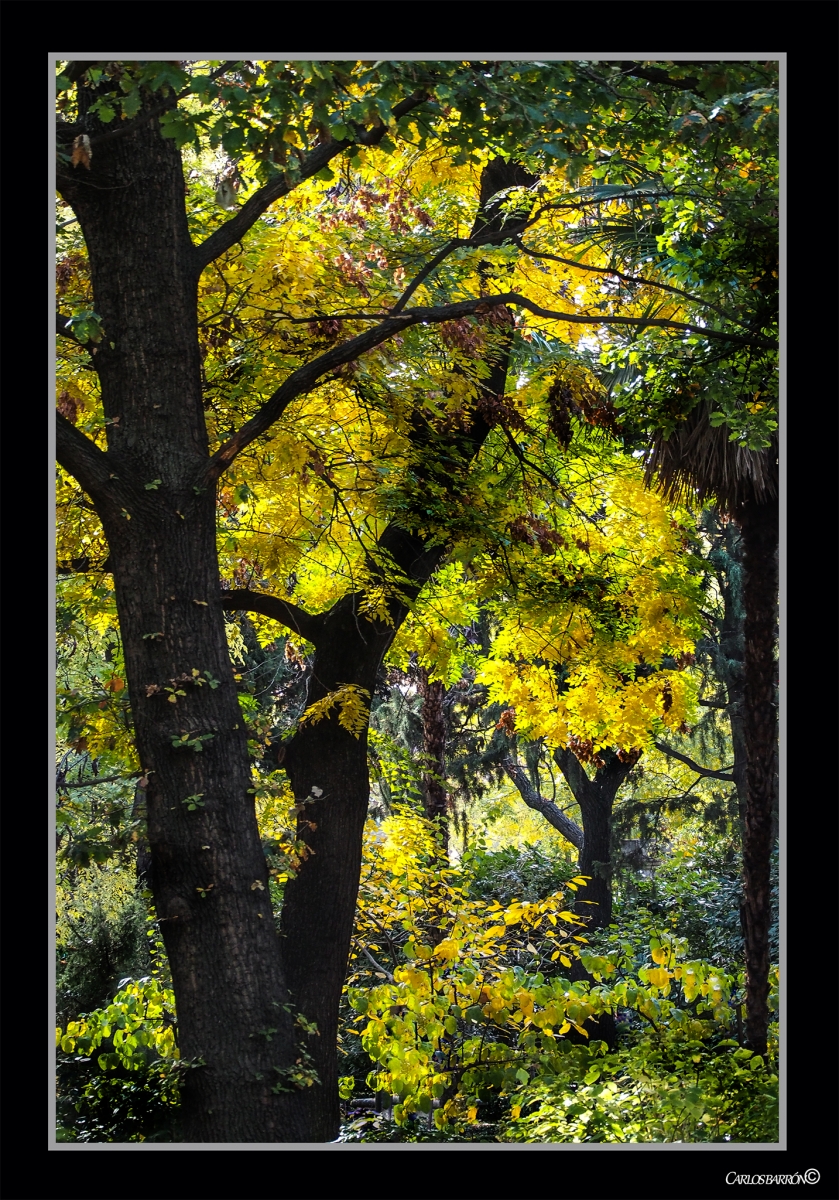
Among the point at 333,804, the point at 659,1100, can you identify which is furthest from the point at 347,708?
the point at 659,1100

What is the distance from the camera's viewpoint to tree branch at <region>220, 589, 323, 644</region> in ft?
21.0

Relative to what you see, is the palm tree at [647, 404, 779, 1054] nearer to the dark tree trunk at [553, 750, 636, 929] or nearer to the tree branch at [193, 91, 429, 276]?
the tree branch at [193, 91, 429, 276]

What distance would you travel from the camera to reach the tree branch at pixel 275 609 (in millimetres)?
6410

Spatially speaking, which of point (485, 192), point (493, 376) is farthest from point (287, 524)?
point (485, 192)

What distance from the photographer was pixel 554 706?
1003cm

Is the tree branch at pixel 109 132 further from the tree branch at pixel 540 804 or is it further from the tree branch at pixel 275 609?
the tree branch at pixel 540 804

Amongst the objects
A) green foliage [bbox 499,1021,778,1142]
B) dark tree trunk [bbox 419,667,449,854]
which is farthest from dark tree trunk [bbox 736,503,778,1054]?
dark tree trunk [bbox 419,667,449,854]

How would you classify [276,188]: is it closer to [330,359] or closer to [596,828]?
[330,359]

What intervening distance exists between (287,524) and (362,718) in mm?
1390

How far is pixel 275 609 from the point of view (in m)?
6.59

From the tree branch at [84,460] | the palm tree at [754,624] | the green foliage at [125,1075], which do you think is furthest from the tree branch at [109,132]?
the palm tree at [754,624]

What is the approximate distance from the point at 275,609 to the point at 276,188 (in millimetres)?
2713
